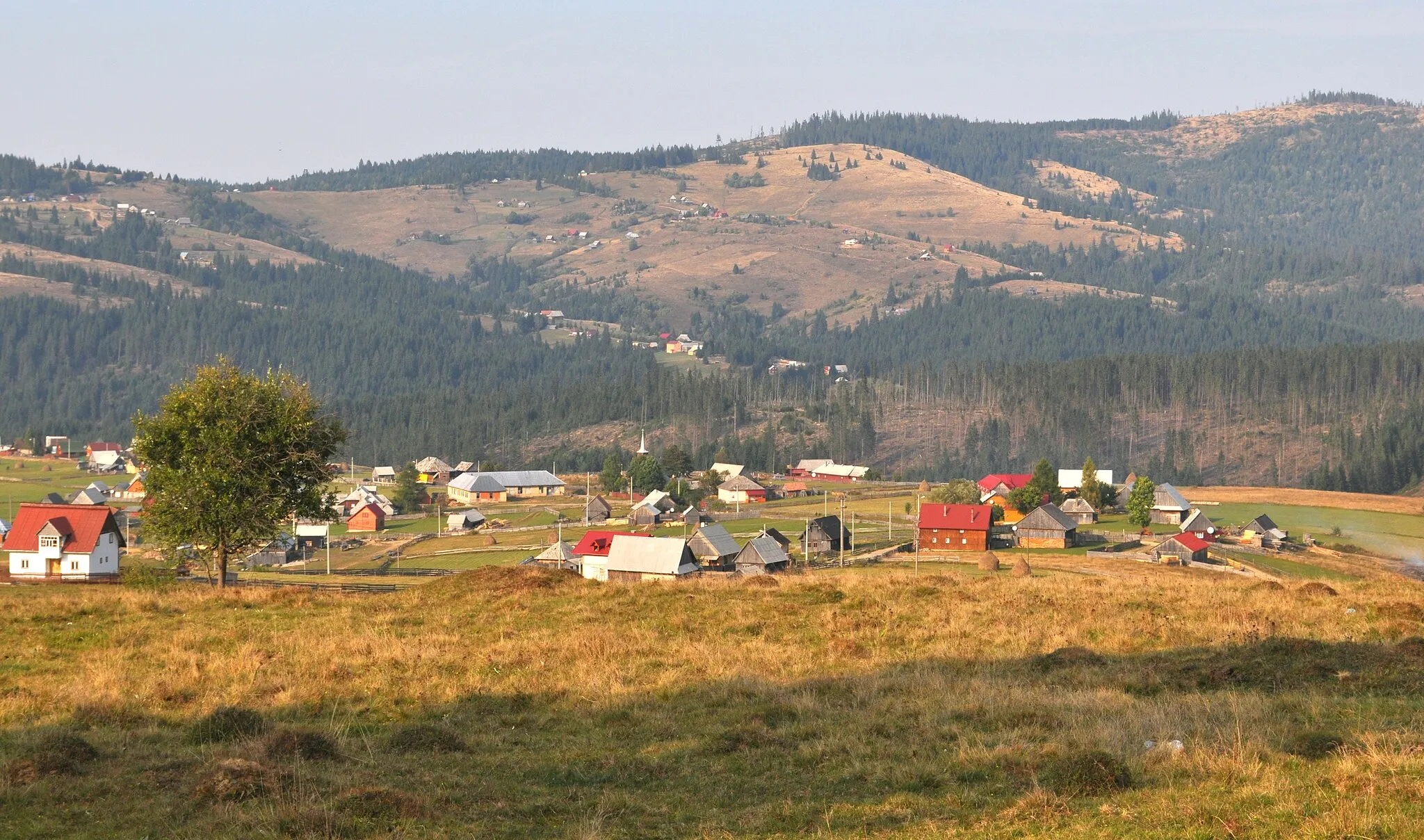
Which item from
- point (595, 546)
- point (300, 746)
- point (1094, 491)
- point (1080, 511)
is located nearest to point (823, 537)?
point (595, 546)

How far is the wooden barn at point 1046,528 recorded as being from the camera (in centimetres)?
10619

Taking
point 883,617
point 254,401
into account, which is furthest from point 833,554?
point 883,617

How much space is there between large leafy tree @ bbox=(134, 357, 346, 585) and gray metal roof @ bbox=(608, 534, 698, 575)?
31435 mm

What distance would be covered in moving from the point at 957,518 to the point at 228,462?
65.9m

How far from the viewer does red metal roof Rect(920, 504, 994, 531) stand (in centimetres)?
10156

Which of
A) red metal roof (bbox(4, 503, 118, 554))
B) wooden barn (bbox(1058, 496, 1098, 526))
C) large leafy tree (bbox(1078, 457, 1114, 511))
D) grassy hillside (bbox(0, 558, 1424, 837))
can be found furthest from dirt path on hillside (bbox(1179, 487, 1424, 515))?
grassy hillside (bbox(0, 558, 1424, 837))

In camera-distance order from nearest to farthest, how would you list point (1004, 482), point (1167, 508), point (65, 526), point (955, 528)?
1. point (65, 526)
2. point (955, 528)
3. point (1167, 508)
4. point (1004, 482)

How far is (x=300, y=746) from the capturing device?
61.2ft

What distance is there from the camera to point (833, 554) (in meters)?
97.1

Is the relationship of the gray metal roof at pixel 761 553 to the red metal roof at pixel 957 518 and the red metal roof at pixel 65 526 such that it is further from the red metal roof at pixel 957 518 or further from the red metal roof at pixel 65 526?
the red metal roof at pixel 65 526

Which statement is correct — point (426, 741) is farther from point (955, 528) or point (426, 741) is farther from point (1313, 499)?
point (1313, 499)

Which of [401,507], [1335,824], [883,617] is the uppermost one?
[1335,824]

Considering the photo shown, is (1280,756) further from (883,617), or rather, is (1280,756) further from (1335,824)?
(883,617)

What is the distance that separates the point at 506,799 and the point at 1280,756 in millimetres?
9823
